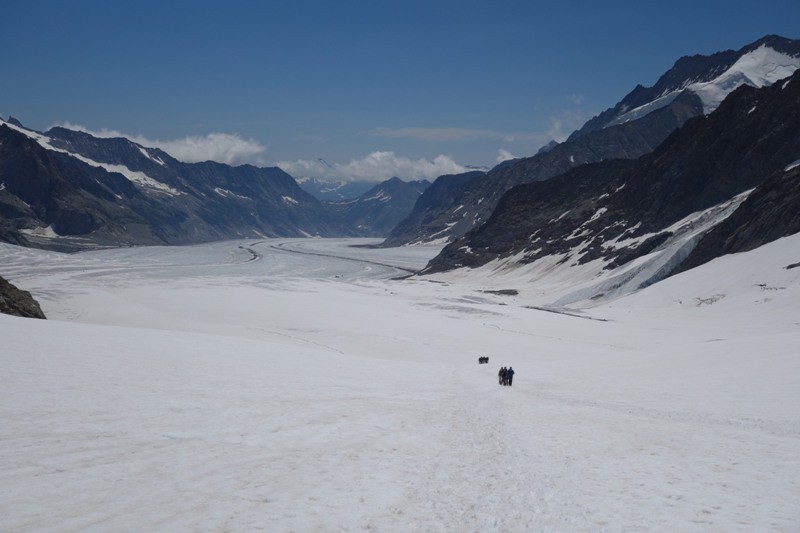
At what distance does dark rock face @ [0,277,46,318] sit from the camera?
36688 mm

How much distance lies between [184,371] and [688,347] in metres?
26.8

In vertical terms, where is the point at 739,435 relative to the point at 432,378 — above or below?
above

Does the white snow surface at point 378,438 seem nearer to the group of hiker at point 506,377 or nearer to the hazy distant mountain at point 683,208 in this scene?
the group of hiker at point 506,377

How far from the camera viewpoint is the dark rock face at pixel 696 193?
7431cm

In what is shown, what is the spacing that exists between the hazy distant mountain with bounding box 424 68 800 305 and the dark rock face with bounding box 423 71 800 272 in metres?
0.22

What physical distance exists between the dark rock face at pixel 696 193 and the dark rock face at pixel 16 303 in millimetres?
76081

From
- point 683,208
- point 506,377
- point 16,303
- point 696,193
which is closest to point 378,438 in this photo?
point 506,377

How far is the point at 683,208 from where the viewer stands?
342ft

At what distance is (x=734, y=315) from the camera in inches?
2047

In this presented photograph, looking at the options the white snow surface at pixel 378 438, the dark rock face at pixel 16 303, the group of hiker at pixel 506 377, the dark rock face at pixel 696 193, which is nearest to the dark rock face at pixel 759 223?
the dark rock face at pixel 696 193

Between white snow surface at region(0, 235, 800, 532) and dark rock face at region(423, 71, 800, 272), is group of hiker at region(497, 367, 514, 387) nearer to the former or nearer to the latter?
white snow surface at region(0, 235, 800, 532)

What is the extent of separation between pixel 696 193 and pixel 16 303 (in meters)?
108

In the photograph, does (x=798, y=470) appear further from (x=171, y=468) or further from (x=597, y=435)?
(x=171, y=468)

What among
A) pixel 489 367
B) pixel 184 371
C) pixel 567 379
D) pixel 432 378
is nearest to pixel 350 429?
pixel 184 371
